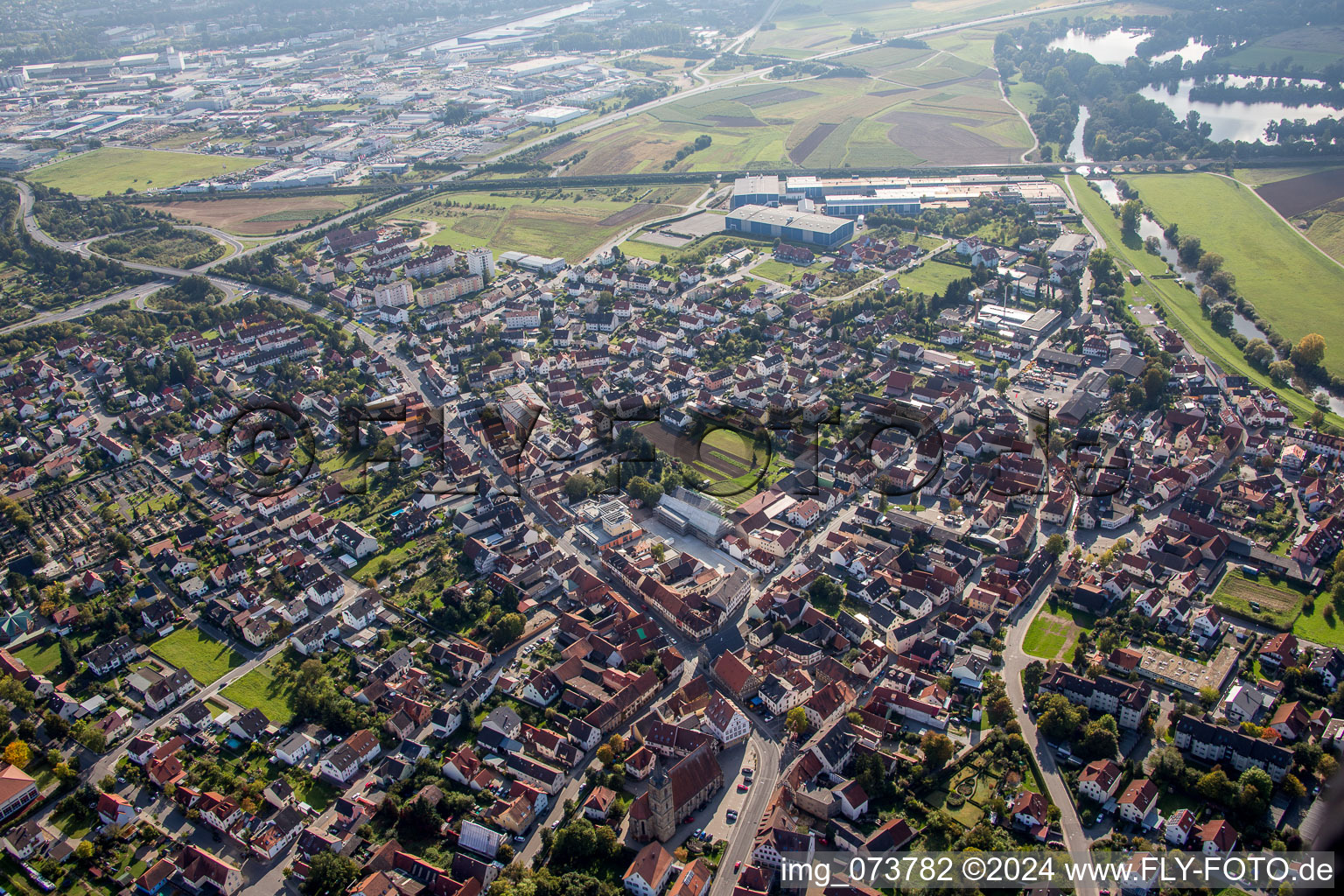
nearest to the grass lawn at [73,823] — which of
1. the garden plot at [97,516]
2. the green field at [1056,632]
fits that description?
the garden plot at [97,516]

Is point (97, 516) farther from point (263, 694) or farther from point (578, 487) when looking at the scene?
point (578, 487)

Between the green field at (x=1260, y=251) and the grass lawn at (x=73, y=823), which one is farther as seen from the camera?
the green field at (x=1260, y=251)

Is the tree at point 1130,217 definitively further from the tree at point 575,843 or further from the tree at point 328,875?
the tree at point 328,875

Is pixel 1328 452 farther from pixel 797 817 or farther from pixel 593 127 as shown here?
pixel 593 127

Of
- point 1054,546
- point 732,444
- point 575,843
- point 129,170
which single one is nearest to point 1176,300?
point 1054,546

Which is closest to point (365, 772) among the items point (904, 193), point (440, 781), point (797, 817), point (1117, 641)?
point (440, 781)
